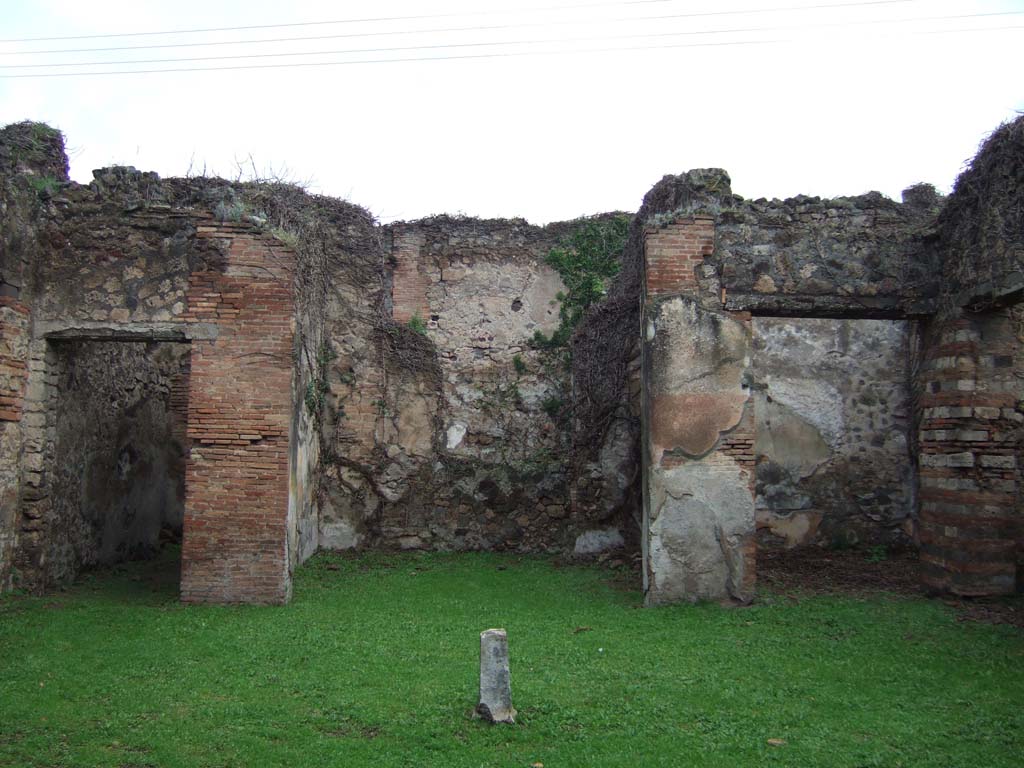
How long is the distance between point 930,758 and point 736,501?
366 centimetres

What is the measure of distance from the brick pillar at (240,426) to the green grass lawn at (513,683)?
0.38 metres

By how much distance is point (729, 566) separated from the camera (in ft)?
26.5

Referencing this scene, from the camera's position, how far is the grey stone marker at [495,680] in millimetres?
5023

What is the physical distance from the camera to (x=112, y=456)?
32.8 feet

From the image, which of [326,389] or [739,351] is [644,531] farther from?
[326,389]

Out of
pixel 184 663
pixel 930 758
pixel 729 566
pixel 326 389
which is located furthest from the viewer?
pixel 326 389

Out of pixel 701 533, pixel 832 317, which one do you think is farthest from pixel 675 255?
pixel 701 533

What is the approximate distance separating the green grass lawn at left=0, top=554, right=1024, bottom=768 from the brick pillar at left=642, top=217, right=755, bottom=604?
436mm

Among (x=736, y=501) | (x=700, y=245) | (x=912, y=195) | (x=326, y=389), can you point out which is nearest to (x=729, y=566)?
(x=736, y=501)

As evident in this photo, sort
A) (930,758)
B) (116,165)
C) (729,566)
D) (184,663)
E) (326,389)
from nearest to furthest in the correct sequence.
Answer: (930,758)
(184,663)
(729,566)
(116,165)
(326,389)

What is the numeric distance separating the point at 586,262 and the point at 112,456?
23.3ft

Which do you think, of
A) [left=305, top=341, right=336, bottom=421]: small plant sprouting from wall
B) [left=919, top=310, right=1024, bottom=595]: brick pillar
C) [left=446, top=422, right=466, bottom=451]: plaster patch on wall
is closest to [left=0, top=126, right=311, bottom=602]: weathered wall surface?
[left=305, top=341, right=336, bottom=421]: small plant sprouting from wall

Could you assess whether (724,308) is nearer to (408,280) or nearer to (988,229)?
(988,229)

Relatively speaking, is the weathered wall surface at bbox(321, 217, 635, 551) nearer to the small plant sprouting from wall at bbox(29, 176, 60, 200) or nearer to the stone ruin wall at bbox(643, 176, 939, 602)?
the stone ruin wall at bbox(643, 176, 939, 602)
